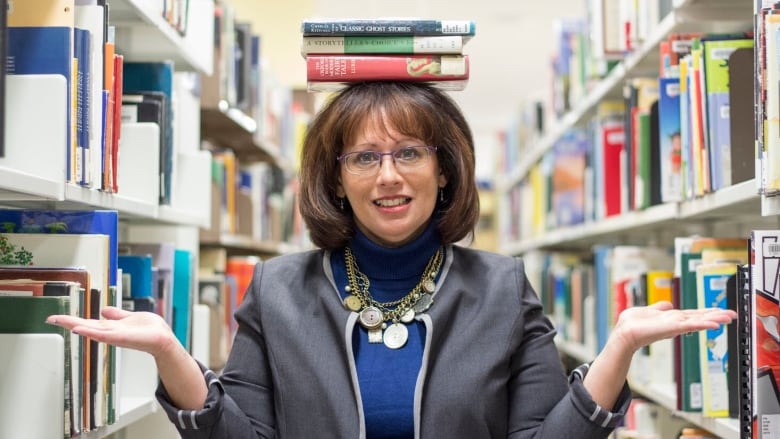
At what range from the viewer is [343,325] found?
5.16 feet

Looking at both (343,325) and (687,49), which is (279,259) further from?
(687,49)

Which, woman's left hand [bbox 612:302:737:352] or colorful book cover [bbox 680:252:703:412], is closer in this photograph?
woman's left hand [bbox 612:302:737:352]

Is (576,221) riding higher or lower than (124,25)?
lower

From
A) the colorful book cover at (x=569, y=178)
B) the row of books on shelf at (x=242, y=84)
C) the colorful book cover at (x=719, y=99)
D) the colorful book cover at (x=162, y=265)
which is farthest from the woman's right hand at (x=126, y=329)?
the colorful book cover at (x=569, y=178)

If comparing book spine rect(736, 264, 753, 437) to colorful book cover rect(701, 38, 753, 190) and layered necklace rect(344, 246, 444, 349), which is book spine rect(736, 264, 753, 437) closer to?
colorful book cover rect(701, 38, 753, 190)

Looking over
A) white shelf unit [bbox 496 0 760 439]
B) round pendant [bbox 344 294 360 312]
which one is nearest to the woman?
round pendant [bbox 344 294 360 312]

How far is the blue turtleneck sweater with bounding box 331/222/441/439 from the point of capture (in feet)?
4.98

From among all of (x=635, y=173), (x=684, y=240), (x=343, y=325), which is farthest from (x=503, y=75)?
(x=343, y=325)

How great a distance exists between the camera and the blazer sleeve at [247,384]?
1.48 metres

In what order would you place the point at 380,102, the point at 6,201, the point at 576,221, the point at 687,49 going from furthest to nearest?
the point at 576,221, the point at 687,49, the point at 380,102, the point at 6,201

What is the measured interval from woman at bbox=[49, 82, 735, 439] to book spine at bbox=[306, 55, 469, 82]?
0.03m

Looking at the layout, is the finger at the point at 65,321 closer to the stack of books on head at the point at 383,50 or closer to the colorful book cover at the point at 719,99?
the stack of books on head at the point at 383,50

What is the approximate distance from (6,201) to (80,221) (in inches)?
4.8

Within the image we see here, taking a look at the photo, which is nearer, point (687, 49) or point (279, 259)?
point (279, 259)
